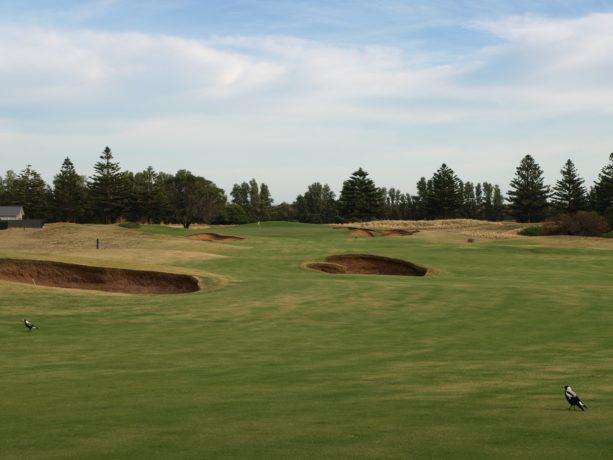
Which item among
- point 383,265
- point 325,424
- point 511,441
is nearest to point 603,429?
point 511,441

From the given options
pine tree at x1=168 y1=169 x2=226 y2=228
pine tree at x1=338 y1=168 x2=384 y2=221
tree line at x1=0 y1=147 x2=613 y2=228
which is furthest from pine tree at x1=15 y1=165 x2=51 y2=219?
pine tree at x1=338 y1=168 x2=384 y2=221

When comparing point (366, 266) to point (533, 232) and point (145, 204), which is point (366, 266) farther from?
point (145, 204)

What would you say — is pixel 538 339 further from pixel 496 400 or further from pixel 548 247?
pixel 548 247

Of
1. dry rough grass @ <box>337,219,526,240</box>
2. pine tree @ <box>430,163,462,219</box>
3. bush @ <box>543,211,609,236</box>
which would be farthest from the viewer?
pine tree @ <box>430,163,462,219</box>

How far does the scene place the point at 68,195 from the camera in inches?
4904

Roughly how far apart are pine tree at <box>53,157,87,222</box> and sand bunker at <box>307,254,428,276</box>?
3667 inches

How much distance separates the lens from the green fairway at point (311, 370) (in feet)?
24.2

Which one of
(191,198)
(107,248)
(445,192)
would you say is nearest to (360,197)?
(445,192)

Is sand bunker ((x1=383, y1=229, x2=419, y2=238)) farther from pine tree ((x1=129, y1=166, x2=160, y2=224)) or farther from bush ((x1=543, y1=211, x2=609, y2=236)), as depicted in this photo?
pine tree ((x1=129, y1=166, x2=160, y2=224))

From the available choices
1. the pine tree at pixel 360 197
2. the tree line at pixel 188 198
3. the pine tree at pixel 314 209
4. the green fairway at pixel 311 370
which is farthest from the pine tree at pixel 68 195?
the green fairway at pixel 311 370

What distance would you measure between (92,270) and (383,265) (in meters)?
19.5

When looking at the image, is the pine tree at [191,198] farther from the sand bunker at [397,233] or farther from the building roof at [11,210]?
the sand bunker at [397,233]

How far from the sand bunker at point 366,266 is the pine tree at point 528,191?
8704 cm

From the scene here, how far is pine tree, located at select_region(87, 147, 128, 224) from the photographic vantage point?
12175 cm
